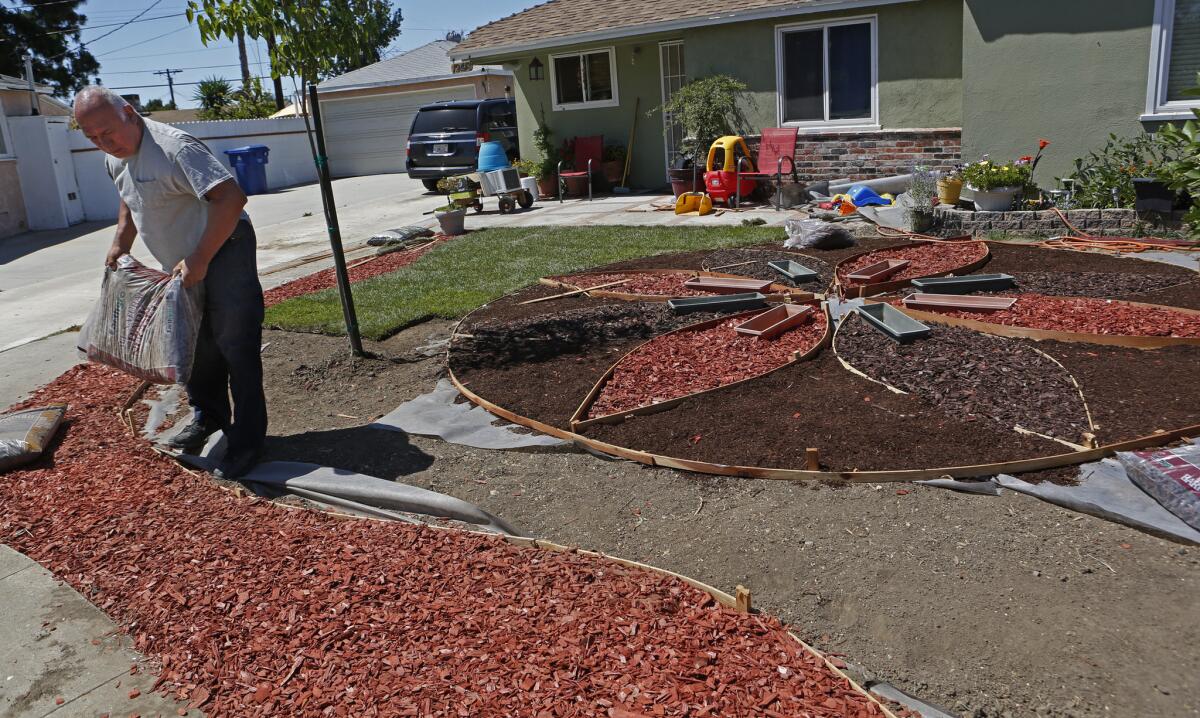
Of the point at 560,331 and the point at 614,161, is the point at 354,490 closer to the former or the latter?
the point at 560,331

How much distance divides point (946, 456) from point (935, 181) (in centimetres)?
750

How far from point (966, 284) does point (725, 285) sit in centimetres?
181

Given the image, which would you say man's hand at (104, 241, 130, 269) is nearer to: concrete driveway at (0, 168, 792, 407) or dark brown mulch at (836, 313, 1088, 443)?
concrete driveway at (0, 168, 792, 407)

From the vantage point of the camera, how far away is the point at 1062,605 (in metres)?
3.06

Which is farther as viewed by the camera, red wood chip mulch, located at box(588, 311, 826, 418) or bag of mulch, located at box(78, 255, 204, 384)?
red wood chip mulch, located at box(588, 311, 826, 418)

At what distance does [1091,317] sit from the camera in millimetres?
6016

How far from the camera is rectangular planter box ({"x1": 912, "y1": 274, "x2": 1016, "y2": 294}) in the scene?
6840 millimetres

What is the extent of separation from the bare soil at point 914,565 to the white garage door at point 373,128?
23551 mm

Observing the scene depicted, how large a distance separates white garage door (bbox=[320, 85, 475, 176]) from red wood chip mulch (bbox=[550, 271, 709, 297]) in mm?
19654

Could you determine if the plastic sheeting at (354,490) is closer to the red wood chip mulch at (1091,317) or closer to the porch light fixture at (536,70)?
the red wood chip mulch at (1091,317)

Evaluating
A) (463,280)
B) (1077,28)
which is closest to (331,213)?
(463,280)

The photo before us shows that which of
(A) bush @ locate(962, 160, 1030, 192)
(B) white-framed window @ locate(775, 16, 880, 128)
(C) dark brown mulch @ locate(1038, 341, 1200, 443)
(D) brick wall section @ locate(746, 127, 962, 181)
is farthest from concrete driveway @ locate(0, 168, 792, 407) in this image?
(C) dark brown mulch @ locate(1038, 341, 1200, 443)

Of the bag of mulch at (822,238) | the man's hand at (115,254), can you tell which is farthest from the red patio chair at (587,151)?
the man's hand at (115,254)

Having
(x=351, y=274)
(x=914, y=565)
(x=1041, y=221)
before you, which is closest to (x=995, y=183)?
(x=1041, y=221)
